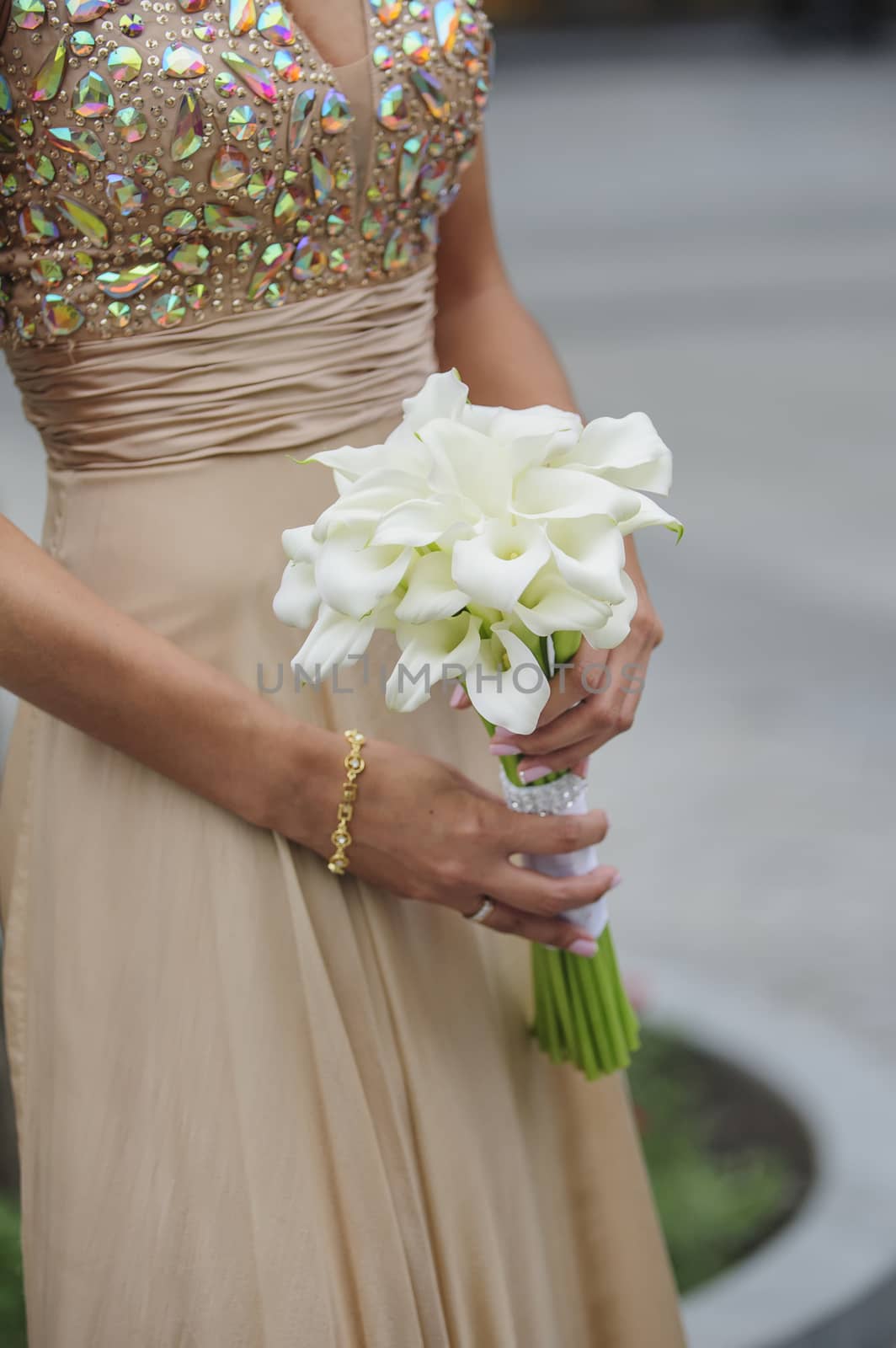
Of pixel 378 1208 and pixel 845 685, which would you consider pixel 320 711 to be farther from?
pixel 845 685

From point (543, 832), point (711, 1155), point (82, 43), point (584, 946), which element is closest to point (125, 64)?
point (82, 43)

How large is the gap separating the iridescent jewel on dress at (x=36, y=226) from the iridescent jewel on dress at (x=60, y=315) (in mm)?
44

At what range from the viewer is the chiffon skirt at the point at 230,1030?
130 cm

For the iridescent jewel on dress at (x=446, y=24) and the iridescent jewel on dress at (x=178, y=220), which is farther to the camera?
the iridescent jewel on dress at (x=446, y=24)

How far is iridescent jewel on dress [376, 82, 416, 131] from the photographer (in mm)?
1374

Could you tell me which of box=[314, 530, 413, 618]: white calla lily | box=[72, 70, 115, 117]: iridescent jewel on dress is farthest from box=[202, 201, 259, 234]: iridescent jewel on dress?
box=[314, 530, 413, 618]: white calla lily

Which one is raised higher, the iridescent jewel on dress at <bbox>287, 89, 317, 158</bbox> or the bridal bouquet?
the iridescent jewel on dress at <bbox>287, 89, 317, 158</bbox>

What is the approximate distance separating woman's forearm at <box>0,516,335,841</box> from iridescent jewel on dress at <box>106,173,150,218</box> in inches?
10.0

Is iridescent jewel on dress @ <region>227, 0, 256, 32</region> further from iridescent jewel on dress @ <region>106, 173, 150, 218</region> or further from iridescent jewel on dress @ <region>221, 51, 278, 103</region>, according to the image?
iridescent jewel on dress @ <region>106, 173, 150, 218</region>

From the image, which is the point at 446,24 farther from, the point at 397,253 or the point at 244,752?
the point at 244,752

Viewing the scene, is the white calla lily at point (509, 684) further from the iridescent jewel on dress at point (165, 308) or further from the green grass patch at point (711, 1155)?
the green grass patch at point (711, 1155)

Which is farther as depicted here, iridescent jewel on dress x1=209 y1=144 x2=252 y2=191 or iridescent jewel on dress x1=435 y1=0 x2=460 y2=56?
iridescent jewel on dress x1=435 y1=0 x2=460 y2=56

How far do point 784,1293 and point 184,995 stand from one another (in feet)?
4.29

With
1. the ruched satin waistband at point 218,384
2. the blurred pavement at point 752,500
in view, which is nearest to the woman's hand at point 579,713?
the ruched satin waistband at point 218,384
